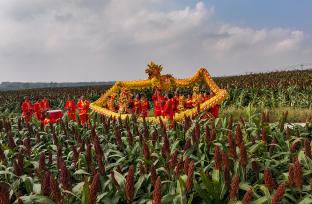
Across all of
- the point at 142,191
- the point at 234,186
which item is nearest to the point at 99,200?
the point at 142,191

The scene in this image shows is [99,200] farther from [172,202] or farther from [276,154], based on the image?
[276,154]

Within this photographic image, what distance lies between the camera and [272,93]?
62.4 feet

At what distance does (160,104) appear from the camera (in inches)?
399

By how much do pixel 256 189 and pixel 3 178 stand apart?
2.78 metres

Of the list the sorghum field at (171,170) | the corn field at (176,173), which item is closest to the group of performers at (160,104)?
the sorghum field at (171,170)

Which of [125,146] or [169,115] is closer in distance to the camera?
[125,146]

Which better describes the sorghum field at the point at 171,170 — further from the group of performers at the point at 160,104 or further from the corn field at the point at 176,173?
the group of performers at the point at 160,104

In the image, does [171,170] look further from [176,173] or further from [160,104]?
[160,104]

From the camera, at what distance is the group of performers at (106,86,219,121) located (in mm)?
9383

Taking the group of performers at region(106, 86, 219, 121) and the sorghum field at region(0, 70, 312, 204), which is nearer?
the sorghum field at region(0, 70, 312, 204)

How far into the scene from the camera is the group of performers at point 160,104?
9.38m

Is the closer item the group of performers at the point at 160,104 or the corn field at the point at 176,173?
the corn field at the point at 176,173

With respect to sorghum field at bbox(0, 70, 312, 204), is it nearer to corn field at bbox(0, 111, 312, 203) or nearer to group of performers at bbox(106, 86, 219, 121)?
corn field at bbox(0, 111, 312, 203)

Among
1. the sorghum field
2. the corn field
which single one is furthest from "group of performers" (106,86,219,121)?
the corn field
